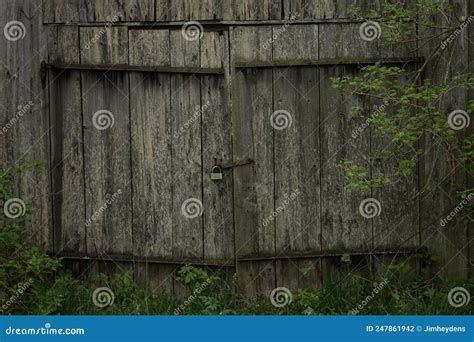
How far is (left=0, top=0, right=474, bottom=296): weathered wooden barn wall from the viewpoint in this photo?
6816mm

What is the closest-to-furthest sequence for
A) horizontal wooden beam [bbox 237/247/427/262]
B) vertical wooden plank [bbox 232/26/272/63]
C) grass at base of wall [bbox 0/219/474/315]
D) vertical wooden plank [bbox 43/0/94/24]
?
1. grass at base of wall [bbox 0/219/474/315]
2. vertical wooden plank [bbox 232/26/272/63]
3. horizontal wooden beam [bbox 237/247/427/262]
4. vertical wooden plank [bbox 43/0/94/24]

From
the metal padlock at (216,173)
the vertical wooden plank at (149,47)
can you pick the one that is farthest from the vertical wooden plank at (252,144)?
the vertical wooden plank at (149,47)

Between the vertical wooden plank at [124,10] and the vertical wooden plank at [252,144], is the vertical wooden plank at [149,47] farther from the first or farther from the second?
the vertical wooden plank at [252,144]

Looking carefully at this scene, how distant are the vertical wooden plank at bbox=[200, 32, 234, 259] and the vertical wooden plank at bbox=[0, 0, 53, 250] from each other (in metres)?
1.28

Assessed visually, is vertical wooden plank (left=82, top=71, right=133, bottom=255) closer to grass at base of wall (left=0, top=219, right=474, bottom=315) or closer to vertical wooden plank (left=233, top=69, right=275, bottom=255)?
grass at base of wall (left=0, top=219, right=474, bottom=315)

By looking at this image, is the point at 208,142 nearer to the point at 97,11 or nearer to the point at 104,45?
the point at 104,45

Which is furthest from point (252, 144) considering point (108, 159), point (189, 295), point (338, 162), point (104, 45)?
point (104, 45)

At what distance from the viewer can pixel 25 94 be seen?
Result: 23.1 ft

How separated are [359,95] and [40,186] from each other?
2.62 m

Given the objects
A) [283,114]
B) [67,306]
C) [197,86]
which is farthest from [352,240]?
[67,306]

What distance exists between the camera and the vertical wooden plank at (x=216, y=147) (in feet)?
22.4

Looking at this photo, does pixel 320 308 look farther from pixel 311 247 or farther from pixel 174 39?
pixel 174 39

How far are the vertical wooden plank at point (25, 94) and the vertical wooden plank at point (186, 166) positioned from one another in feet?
3.41

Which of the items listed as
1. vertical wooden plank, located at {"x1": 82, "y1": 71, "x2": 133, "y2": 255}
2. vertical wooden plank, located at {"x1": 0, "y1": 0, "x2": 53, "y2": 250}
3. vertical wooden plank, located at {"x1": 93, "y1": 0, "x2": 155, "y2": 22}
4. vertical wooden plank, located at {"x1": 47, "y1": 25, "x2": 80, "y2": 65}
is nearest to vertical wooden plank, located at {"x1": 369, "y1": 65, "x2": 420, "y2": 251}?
vertical wooden plank, located at {"x1": 82, "y1": 71, "x2": 133, "y2": 255}
